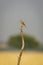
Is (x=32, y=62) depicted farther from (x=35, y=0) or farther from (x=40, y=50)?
(x=35, y=0)

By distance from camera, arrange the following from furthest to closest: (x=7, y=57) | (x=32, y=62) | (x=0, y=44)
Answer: (x=0, y=44) < (x=7, y=57) < (x=32, y=62)

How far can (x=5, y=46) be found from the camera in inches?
49.4

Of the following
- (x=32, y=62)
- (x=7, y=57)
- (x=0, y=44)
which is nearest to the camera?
(x=32, y=62)

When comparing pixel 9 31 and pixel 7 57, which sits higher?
pixel 9 31

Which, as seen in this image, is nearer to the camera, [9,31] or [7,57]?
[7,57]

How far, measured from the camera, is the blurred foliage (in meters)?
1.21

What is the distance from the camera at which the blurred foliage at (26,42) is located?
1.21 meters

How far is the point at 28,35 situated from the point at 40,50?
6.5 inches

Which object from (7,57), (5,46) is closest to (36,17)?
Result: (5,46)

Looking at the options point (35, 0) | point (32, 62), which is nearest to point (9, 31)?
point (35, 0)

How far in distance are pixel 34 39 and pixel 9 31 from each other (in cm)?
23

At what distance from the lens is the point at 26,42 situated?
48.4 inches

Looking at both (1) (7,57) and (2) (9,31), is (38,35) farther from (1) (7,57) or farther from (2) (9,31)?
(1) (7,57)

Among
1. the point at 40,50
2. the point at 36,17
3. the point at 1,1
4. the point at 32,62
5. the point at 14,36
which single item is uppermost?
the point at 1,1
